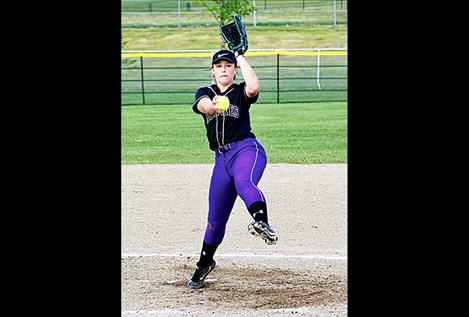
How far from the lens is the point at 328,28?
133 ft

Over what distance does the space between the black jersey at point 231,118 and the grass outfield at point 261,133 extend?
7255 mm

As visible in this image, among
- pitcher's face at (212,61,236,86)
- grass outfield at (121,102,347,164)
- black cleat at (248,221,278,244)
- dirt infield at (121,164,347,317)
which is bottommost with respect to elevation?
grass outfield at (121,102,347,164)

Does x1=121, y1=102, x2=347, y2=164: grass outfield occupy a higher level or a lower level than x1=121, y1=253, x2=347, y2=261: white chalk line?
lower

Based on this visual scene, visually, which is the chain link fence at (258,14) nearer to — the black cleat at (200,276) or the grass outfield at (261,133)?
the grass outfield at (261,133)

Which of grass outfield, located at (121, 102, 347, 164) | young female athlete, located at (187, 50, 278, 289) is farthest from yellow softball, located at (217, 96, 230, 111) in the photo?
grass outfield, located at (121, 102, 347, 164)

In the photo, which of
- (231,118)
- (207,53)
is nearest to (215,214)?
(231,118)

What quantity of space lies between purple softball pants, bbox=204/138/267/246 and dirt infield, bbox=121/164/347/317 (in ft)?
2.07

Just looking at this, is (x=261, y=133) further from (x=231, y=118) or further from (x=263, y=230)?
(x=263, y=230)

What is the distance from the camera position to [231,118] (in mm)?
7023

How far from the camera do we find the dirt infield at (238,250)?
7.10 m

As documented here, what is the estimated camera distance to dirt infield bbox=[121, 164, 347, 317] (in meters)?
7.10

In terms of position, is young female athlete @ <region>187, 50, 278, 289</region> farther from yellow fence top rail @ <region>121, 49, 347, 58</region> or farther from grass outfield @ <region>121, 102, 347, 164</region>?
yellow fence top rail @ <region>121, 49, 347, 58</region>

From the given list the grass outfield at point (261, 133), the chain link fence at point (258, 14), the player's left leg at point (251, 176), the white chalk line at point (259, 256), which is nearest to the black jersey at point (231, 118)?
the player's left leg at point (251, 176)
